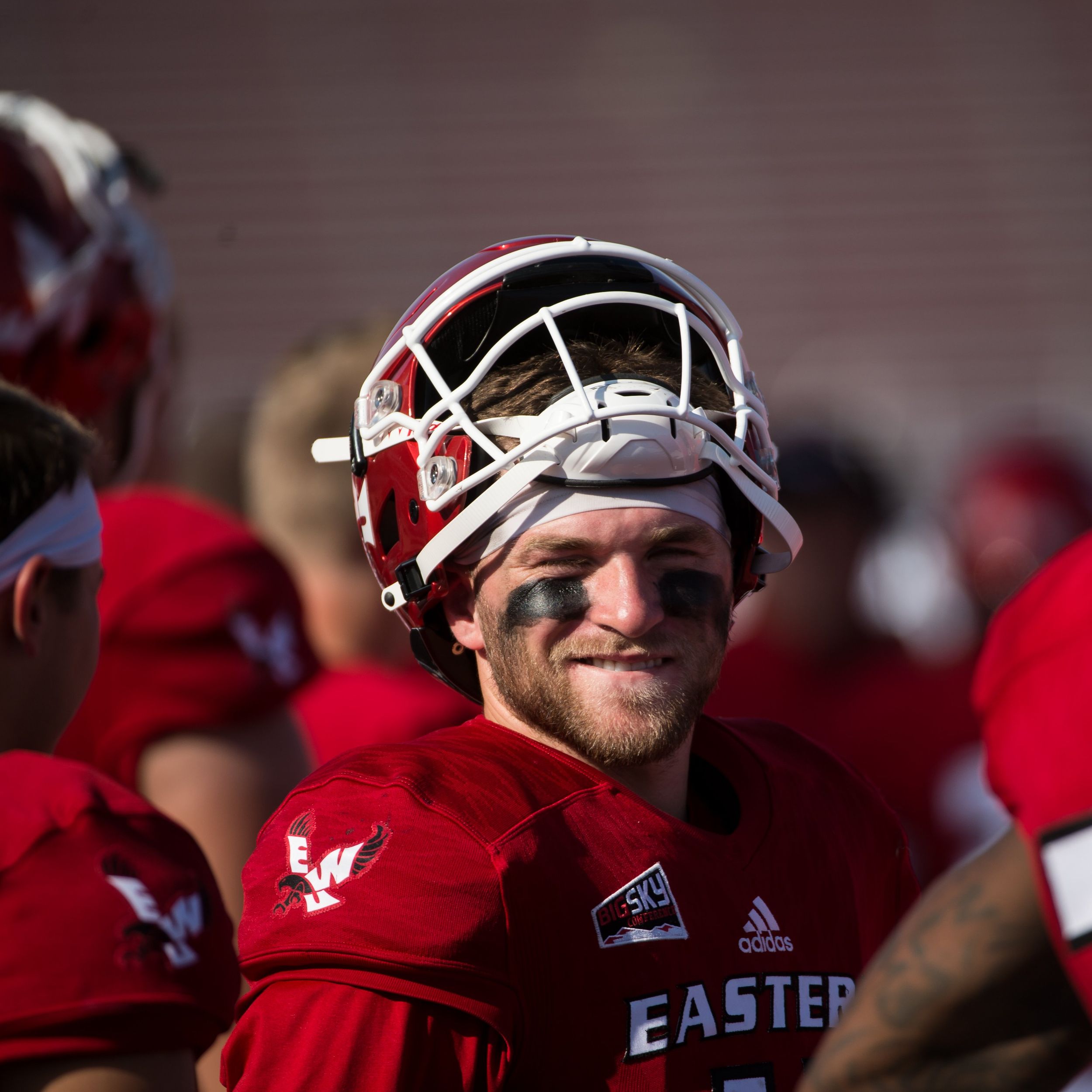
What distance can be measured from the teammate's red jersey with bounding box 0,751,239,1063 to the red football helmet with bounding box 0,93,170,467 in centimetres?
126

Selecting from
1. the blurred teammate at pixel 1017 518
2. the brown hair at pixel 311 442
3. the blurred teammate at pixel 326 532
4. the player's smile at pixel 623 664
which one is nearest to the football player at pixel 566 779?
the player's smile at pixel 623 664

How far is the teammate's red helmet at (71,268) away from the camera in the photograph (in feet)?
9.78

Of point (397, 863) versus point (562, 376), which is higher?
point (562, 376)

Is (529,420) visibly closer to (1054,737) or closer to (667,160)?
(1054,737)

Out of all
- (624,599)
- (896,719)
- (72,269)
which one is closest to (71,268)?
(72,269)

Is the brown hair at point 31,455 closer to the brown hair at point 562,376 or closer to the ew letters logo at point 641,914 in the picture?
the brown hair at point 562,376

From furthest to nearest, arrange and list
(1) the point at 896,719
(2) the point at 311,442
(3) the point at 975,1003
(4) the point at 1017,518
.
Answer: (4) the point at 1017,518 → (1) the point at 896,719 → (2) the point at 311,442 → (3) the point at 975,1003

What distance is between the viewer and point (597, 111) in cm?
1402

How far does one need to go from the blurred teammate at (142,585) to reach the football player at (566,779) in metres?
0.57

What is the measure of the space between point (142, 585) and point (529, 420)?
1007mm

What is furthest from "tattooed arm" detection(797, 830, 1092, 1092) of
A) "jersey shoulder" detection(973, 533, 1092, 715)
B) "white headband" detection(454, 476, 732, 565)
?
"white headband" detection(454, 476, 732, 565)

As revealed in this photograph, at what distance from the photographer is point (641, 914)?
71.3 inches

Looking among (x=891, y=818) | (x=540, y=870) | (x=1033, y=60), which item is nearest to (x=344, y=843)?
(x=540, y=870)

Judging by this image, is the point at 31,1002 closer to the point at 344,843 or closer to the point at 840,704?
the point at 344,843
